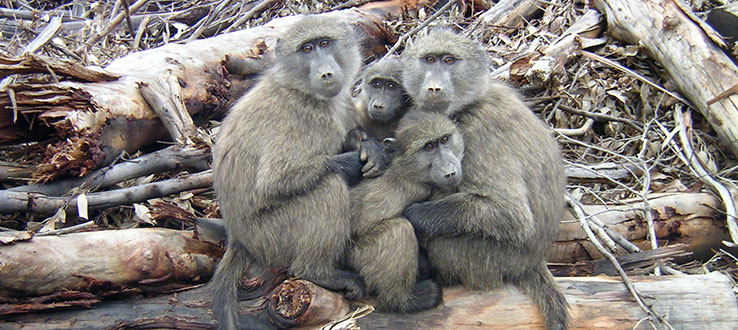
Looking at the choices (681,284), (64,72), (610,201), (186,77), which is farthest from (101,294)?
(610,201)

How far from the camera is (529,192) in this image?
425 centimetres

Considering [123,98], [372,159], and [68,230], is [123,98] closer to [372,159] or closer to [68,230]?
[68,230]

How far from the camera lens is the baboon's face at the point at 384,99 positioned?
15.5ft

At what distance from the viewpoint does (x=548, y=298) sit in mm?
3977

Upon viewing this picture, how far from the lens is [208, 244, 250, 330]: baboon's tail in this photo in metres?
3.73

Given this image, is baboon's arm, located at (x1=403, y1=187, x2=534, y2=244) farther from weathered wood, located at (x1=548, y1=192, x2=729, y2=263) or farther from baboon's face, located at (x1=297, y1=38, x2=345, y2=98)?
weathered wood, located at (x1=548, y1=192, x2=729, y2=263)

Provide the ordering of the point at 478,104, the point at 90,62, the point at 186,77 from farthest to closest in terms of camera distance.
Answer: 1. the point at 90,62
2. the point at 186,77
3. the point at 478,104

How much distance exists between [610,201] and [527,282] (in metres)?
1.68

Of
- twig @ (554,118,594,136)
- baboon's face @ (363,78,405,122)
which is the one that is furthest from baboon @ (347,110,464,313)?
twig @ (554,118,594,136)

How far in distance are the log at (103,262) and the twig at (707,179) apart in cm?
389

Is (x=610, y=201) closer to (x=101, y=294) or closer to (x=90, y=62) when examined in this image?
(x=101, y=294)

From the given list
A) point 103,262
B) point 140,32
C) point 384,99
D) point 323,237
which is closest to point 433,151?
point 384,99

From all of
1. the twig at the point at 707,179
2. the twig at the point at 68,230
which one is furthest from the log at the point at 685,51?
the twig at the point at 68,230

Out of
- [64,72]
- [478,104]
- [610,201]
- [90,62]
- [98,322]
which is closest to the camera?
[98,322]
